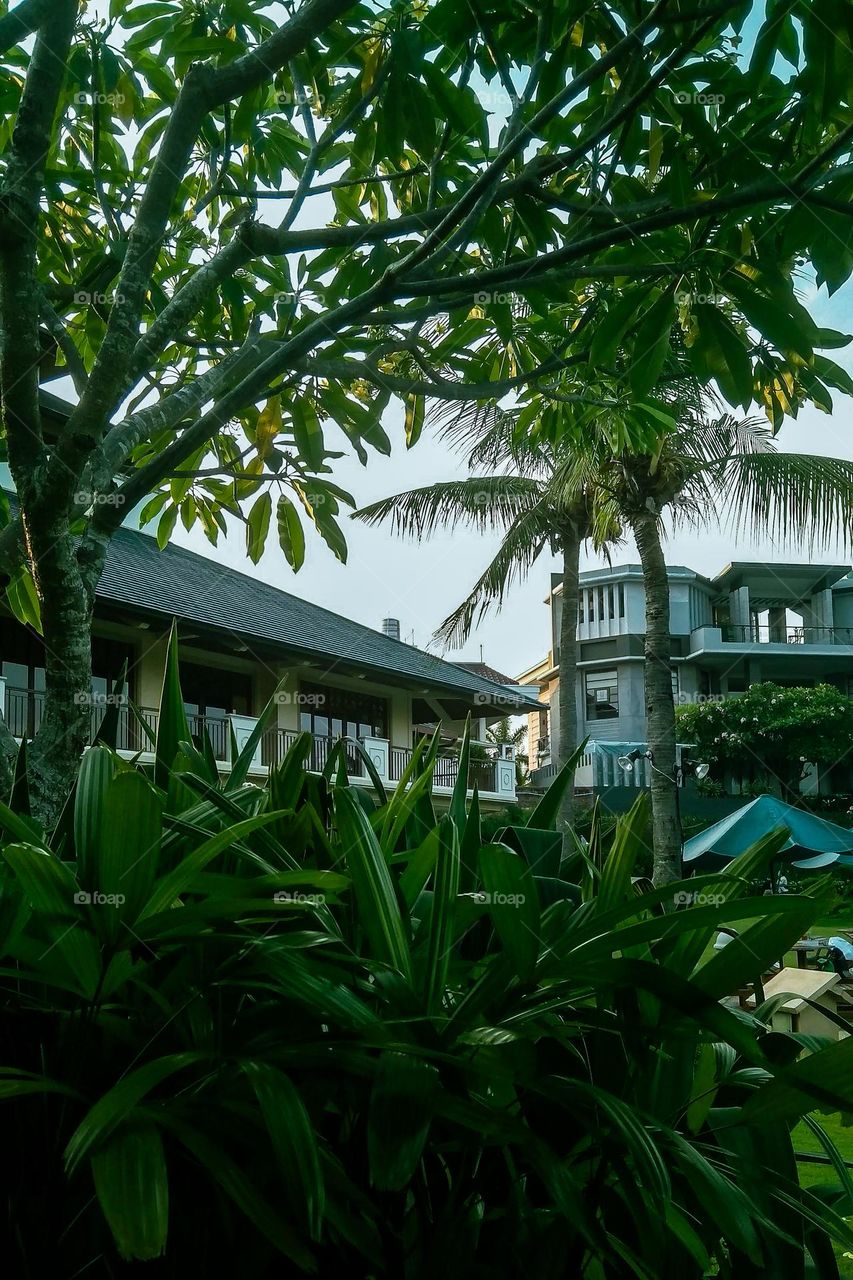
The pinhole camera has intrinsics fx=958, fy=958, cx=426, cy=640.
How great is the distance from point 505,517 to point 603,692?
14.0 m

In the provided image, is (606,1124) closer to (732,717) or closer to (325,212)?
(325,212)

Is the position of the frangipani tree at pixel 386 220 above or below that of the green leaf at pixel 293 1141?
above

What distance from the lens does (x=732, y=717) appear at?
23219 millimetres

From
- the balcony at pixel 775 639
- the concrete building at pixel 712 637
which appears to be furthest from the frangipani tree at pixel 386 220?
the balcony at pixel 775 639

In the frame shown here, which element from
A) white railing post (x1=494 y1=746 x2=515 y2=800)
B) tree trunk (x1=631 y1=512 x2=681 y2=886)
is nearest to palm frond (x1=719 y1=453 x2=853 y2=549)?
tree trunk (x1=631 y1=512 x2=681 y2=886)

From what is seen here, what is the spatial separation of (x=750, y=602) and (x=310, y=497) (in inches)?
1042

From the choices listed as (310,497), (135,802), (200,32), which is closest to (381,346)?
(310,497)

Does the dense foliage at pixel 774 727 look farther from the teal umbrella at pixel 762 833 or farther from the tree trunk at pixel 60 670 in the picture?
the tree trunk at pixel 60 670

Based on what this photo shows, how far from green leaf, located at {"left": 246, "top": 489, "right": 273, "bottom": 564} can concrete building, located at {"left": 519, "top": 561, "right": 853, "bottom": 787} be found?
867 inches

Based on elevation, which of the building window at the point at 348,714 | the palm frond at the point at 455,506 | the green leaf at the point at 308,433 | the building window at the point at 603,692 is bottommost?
the building window at the point at 348,714

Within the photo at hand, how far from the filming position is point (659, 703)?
31.8ft

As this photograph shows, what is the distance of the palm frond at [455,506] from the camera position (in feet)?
45.0

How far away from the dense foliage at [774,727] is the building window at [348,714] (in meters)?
11.2

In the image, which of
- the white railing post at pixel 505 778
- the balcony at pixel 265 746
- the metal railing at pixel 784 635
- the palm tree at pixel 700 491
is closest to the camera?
the balcony at pixel 265 746
